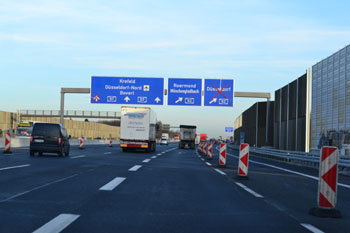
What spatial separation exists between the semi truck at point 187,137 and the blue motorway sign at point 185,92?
2624cm

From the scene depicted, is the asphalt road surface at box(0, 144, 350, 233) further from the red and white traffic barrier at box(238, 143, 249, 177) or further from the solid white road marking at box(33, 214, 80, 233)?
the red and white traffic barrier at box(238, 143, 249, 177)

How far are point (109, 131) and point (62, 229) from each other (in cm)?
9593

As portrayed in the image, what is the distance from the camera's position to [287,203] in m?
8.55

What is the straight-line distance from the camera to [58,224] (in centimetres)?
571

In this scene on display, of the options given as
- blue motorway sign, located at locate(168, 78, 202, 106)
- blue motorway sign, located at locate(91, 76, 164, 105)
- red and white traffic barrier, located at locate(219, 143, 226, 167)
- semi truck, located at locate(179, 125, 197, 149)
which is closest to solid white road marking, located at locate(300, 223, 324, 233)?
red and white traffic barrier, located at locate(219, 143, 226, 167)

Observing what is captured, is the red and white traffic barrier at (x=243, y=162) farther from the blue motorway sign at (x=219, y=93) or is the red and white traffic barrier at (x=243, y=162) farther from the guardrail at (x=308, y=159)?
the blue motorway sign at (x=219, y=93)

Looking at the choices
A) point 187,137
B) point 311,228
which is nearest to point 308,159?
point 311,228

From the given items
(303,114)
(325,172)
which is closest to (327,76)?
(303,114)

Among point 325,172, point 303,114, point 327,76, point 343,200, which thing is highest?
point 327,76

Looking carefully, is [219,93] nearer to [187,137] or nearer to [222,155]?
[222,155]

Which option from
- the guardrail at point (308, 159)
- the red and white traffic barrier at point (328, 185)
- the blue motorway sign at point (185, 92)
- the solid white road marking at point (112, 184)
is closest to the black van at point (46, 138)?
the solid white road marking at point (112, 184)

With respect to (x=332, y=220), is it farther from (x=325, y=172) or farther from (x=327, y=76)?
(x=327, y=76)

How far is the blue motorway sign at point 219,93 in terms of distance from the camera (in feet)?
118

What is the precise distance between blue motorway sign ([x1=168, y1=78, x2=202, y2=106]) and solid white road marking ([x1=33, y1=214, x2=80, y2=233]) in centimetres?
3034
